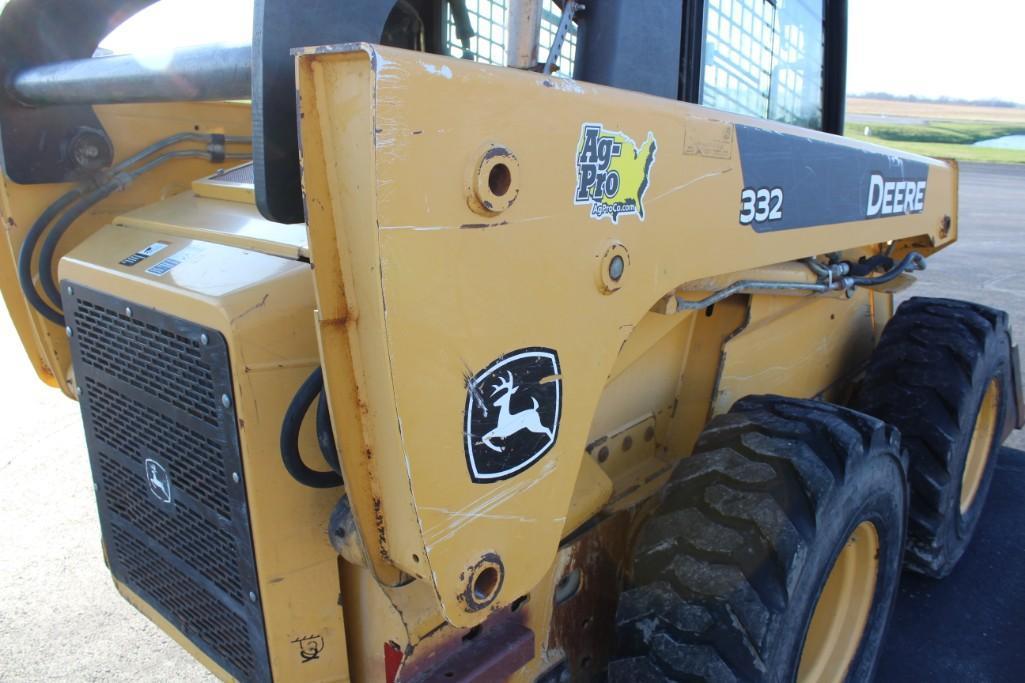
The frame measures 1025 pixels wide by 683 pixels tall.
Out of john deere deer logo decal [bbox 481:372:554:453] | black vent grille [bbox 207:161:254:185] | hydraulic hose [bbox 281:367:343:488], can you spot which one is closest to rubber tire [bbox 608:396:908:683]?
john deere deer logo decal [bbox 481:372:554:453]

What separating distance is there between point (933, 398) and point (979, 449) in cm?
103

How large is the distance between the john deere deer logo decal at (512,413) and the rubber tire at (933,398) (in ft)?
6.89

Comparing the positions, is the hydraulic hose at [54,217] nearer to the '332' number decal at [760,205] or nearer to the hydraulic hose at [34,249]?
the hydraulic hose at [34,249]

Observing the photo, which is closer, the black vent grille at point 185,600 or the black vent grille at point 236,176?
the black vent grille at point 185,600

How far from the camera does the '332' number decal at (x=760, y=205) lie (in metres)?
1.72

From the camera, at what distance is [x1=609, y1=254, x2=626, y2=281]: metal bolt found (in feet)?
4.61

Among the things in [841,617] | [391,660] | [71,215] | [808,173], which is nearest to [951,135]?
[841,617]

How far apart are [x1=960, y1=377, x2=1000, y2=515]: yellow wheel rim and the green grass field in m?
33.6

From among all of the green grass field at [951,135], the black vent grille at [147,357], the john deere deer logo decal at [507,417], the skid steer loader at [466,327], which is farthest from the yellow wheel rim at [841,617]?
the green grass field at [951,135]

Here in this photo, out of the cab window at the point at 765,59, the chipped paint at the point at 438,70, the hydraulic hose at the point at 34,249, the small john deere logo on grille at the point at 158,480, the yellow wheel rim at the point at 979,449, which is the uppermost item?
the cab window at the point at 765,59

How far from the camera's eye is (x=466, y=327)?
1190 millimetres

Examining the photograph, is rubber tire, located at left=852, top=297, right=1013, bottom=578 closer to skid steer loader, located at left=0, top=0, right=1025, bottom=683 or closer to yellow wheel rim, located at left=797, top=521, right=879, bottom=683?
skid steer loader, located at left=0, top=0, right=1025, bottom=683

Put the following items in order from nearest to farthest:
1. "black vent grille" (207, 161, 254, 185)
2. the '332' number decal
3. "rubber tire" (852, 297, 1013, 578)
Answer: the '332' number decal < "black vent grille" (207, 161, 254, 185) < "rubber tire" (852, 297, 1013, 578)

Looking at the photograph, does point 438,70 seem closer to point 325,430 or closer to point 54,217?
point 325,430
